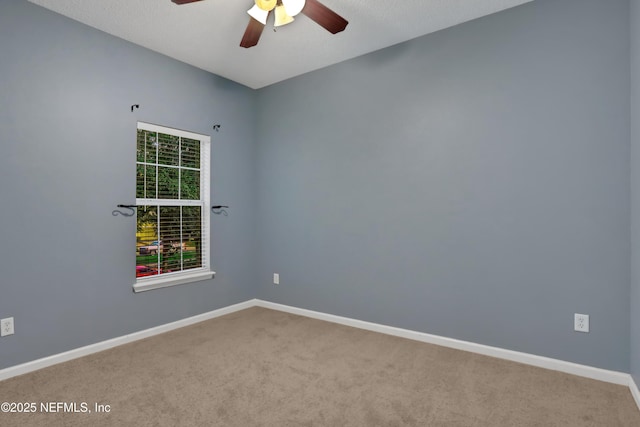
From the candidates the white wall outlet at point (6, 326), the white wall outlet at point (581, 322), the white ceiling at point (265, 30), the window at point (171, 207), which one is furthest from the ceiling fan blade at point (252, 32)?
the white wall outlet at point (581, 322)

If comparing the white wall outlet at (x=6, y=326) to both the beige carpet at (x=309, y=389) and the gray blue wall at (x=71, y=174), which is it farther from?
the beige carpet at (x=309, y=389)

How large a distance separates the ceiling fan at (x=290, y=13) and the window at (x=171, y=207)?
4.89 feet

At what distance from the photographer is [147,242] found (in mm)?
3111

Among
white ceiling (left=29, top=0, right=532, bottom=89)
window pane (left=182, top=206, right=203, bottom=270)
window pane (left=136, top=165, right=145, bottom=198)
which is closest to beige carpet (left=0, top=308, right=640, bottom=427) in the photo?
window pane (left=182, top=206, right=203, bottom=270)

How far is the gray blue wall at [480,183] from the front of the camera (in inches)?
86.4

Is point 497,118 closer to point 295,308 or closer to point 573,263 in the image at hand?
point 573,263

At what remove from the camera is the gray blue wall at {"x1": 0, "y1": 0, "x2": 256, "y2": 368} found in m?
2.31

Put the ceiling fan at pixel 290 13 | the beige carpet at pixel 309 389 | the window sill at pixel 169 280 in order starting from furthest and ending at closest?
the window sill at pixel 169 280, the ceiling fan at pixel 290 13, the beige carpet at pixel 309 389

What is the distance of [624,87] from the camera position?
2.13 m

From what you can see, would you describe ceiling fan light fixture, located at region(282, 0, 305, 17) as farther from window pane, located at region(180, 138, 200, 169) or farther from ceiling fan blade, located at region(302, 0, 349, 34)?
window pane, located at region(180, 138, 200, 169)

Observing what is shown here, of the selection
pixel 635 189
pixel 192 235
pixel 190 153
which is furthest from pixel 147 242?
pixel 635 189

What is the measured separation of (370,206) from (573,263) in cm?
162

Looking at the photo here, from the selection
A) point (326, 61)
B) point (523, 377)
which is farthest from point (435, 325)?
point (326, 61)

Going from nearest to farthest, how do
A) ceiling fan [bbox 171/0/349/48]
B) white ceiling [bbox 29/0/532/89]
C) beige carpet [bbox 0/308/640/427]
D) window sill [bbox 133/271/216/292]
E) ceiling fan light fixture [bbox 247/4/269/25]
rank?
beige carpet [bbox 0/308/640/427] < ceiling fan [bbox 171/0/349/48] < ceiling fan light fixture [bbox 247/4/269/25] < white ceiling [bbox 29/0/532/89] < window sill [bbox 133/271/216/292]
